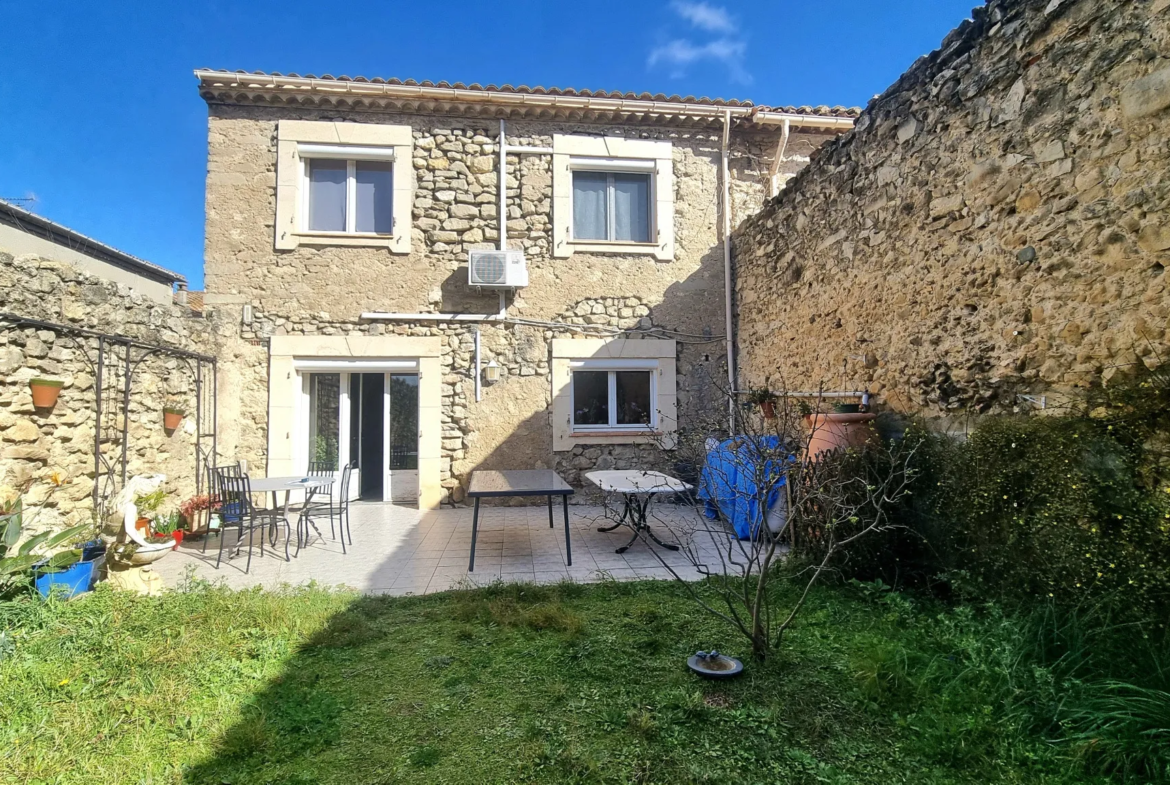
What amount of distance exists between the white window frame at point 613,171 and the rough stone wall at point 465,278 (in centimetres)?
12

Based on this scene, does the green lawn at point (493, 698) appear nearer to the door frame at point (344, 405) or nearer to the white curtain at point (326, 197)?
the door frame at point (344, 405)

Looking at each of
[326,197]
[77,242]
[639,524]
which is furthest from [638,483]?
[77,242]

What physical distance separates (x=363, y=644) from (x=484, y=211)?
571cm

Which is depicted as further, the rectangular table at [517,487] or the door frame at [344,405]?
the door frame at [344,405]

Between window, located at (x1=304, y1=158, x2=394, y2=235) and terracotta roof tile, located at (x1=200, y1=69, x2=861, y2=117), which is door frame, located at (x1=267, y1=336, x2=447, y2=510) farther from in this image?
terracotta roof tile, located at (x1=200, y1=69, x2=861, y2=117)

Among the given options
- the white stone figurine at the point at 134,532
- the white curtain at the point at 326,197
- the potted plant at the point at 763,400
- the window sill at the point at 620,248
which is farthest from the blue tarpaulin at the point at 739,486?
the white curtain at the point at 326,197

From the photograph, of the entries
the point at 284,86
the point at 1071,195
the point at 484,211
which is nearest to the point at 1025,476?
the point at 1071,195

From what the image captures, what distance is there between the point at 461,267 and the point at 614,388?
2660 mm

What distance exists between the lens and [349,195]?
283 inches

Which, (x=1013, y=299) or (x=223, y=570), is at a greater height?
(x=1013, y=299)

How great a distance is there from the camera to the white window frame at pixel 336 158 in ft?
22.6

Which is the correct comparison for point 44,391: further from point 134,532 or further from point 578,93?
point 578,93

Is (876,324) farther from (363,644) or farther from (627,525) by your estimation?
(363,644)

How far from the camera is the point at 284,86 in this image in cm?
670
